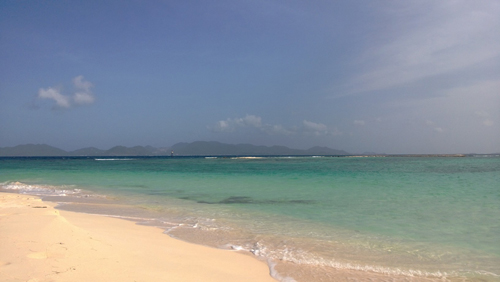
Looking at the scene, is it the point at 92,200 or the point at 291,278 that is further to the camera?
the point at 92,200

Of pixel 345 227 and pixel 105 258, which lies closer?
pixel 105 258

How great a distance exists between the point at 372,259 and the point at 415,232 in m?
2.30

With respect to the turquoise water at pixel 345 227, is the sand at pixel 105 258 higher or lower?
higher

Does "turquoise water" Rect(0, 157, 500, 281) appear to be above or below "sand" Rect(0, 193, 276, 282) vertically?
below

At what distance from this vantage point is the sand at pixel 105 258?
3.55 metres

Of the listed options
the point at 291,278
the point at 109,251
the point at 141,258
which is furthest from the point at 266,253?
the point at 109,251

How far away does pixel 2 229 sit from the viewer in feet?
16.7

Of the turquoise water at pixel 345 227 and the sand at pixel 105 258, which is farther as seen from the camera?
the turquoise water at pixel 345 227

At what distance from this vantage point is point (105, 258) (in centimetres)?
413

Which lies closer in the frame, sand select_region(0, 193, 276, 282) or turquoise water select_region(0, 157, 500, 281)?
sand select_region(0, 193, 276, 282)

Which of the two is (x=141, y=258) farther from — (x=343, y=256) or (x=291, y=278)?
(x=343, y=256)

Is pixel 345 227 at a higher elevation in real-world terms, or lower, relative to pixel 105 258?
lower

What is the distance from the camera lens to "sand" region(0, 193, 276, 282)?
11.7 feet

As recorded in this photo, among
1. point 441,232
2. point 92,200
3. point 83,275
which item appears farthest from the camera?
point 92,200
